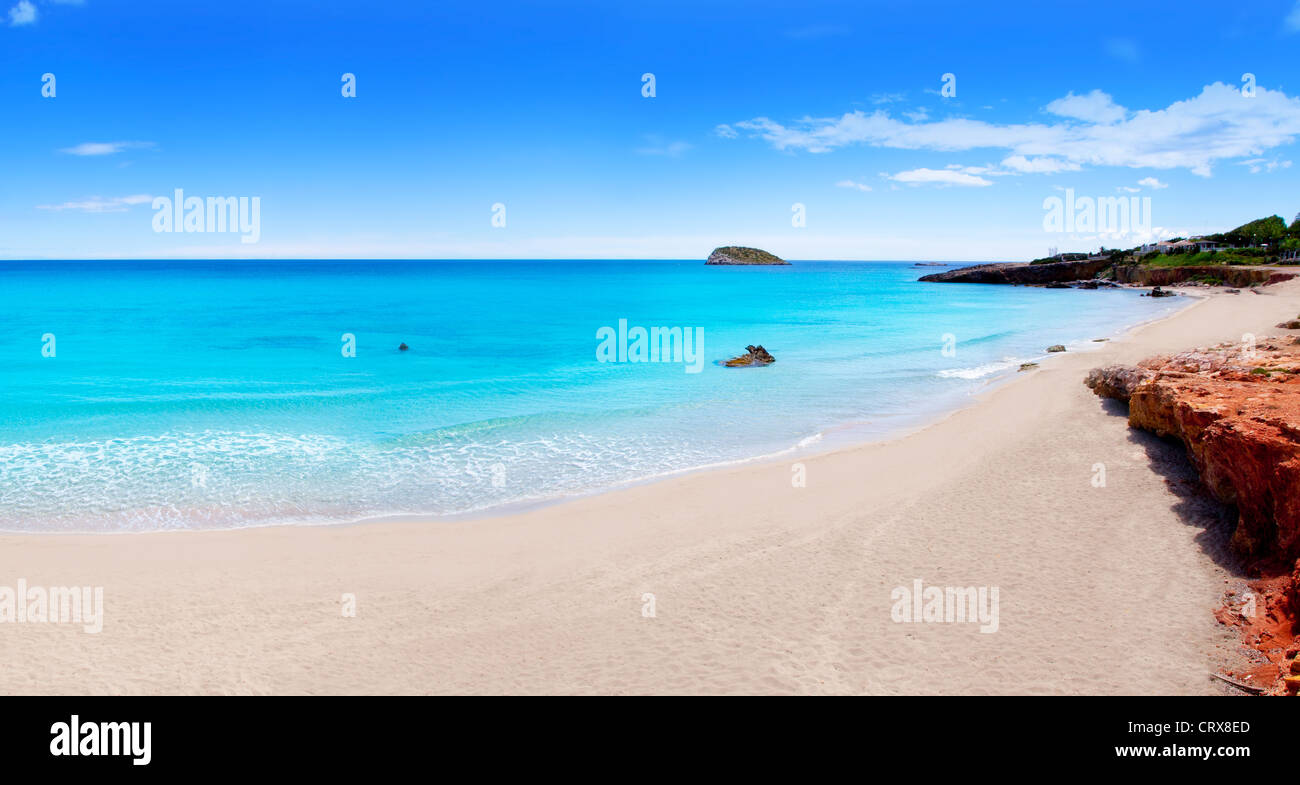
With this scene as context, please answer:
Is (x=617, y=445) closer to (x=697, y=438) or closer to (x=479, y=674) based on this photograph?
(x=697, y=438)

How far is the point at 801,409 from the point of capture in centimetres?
2519

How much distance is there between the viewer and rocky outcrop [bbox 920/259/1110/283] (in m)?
107

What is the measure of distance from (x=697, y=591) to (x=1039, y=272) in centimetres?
11763

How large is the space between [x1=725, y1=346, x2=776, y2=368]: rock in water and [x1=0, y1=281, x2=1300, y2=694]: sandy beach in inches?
720

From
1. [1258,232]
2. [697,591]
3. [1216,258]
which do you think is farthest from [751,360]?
[1258,232]

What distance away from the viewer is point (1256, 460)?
420 inches

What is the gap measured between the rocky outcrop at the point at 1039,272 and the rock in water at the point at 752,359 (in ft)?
301

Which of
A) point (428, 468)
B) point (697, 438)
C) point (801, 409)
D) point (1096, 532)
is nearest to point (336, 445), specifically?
point (428, 468)

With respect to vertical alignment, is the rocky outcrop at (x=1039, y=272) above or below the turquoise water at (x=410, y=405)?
above

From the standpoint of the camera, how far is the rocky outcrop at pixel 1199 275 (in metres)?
66.9

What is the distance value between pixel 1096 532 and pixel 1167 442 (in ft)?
20.6

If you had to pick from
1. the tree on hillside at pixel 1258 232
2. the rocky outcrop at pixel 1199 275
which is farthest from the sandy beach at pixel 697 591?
the tree on hillside at pixel 1258 232

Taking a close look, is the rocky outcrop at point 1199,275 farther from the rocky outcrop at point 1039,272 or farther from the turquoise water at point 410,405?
the turquoise water at point 410,405

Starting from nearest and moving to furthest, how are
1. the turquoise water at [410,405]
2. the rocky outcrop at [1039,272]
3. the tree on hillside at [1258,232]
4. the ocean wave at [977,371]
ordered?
the turquoise water at [410,405], the ocean wave at [977,371], the tree on hillside at [1258,232], the rocky outcrop at [1039,272]
